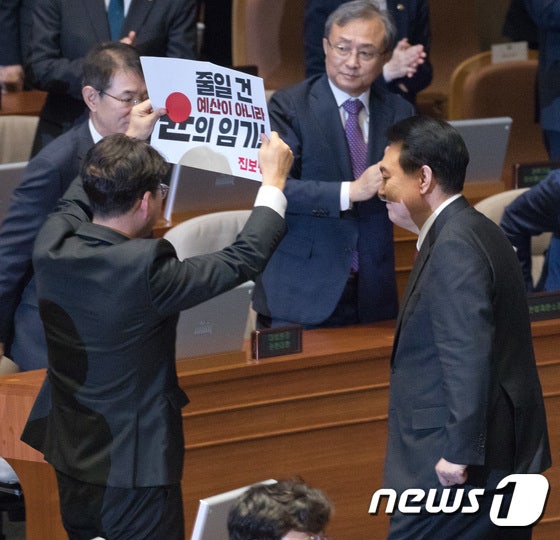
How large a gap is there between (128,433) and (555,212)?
190cm

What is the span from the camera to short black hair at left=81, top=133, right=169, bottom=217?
2.77 metres

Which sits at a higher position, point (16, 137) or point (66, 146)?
point (66, 146)

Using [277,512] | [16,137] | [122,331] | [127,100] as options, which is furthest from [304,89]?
[277,512]

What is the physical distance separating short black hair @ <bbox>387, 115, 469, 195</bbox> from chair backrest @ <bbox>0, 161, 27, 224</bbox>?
5.38ft

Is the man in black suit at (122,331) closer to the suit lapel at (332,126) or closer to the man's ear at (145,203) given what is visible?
the man's ear at (145,203)

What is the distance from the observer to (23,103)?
5.96 meters

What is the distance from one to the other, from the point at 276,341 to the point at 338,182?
57cm

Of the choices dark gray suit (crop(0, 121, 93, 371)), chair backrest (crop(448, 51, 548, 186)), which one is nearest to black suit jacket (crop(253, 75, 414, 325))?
dark gray suit (crop(0, 121, 93, 371))

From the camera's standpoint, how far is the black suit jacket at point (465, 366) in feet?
9.56

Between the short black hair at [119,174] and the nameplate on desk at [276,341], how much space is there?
993 millimetres

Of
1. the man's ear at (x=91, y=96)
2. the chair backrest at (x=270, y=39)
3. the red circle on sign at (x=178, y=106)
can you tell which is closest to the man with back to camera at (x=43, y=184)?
the man's ear at (x=91, y=96)

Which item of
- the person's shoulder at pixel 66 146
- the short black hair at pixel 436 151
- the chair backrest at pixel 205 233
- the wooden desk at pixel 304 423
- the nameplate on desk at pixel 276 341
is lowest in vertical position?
the wooden desk at pixel 304 423

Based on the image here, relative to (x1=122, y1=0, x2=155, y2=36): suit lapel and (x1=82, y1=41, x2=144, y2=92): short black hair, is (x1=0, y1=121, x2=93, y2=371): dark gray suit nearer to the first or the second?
(x1=82, y1=41, x2=144, y2=92): short black hair

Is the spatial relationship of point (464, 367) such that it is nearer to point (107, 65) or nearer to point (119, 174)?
point (119, 174)
